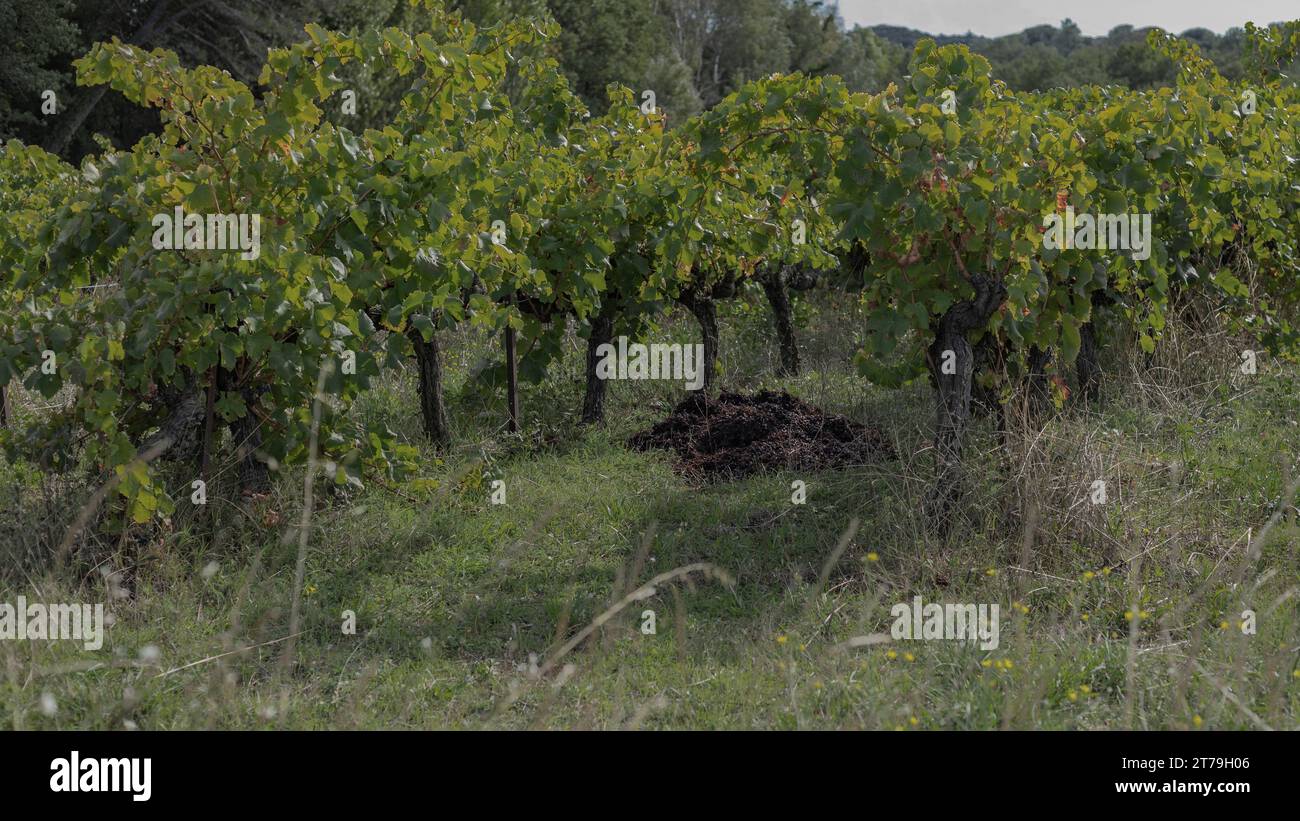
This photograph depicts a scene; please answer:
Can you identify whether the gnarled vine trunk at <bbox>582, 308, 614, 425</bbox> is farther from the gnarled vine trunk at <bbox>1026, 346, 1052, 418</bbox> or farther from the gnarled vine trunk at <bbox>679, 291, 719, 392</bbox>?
the gnarled vine trunk at <bbox>1026, 346, 1052, 418</bbox>

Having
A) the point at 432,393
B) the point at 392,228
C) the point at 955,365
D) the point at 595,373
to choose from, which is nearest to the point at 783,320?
the point at 595,373

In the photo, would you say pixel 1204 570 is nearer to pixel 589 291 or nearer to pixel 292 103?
pixel 589 291

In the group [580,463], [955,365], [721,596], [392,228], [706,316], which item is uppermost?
[392,228]

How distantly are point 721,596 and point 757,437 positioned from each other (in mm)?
2362

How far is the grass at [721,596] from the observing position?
12.7 feet

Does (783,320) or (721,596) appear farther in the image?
(783,320)

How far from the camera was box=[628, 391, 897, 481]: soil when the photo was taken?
6.91 meters

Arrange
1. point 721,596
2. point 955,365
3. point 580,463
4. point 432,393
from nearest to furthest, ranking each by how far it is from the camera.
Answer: point 721,596
point 955,365
point 580,463
point 432,393

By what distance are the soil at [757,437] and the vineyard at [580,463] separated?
4 cm

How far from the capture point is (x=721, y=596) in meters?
5.09

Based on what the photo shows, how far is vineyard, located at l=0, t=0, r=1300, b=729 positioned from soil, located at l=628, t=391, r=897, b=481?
0.04 m

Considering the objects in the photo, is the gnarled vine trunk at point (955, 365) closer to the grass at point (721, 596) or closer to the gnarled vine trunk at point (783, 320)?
the grass at point (721, 596)

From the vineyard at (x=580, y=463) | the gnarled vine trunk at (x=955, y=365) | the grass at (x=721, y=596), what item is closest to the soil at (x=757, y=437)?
the vineyard at (x=580, y=463)

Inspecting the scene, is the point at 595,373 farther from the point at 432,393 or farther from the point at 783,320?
the point at 783,320
